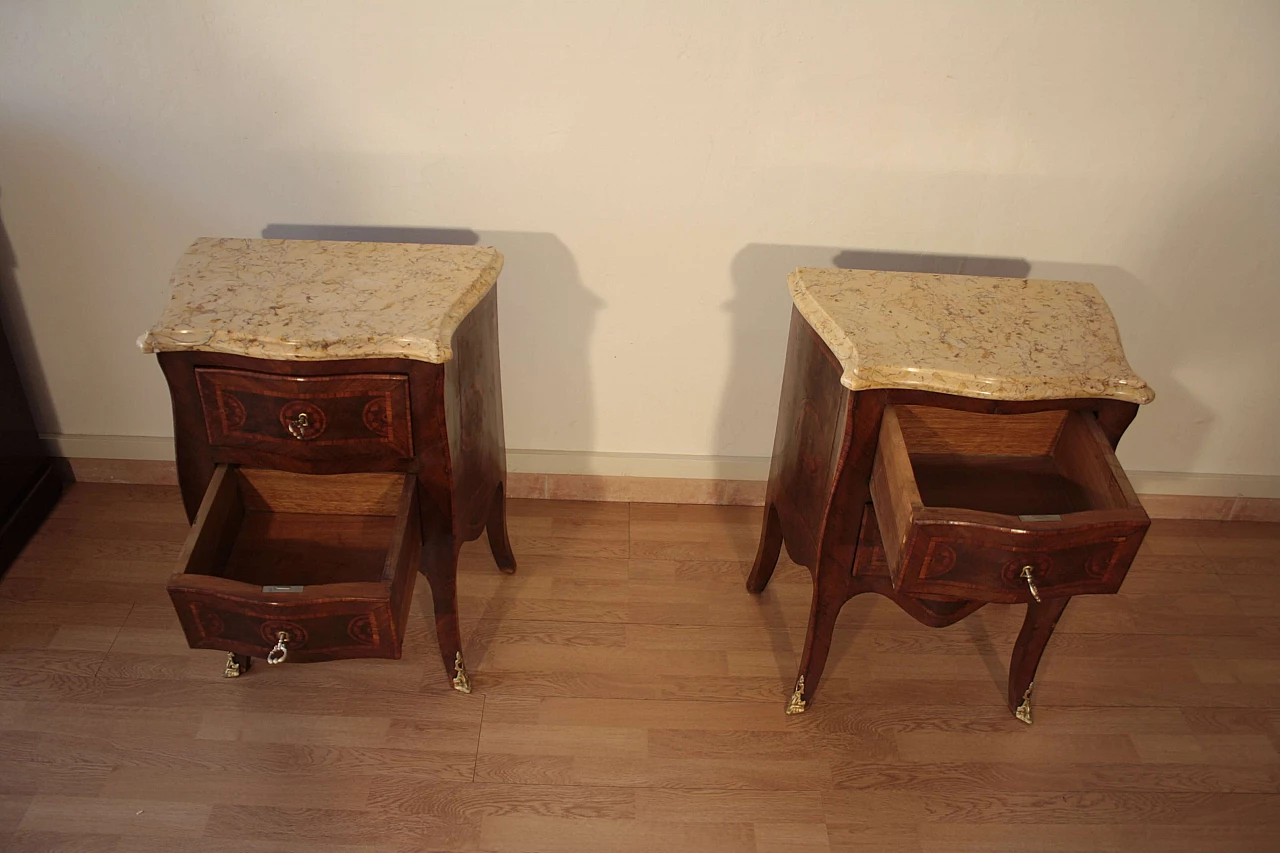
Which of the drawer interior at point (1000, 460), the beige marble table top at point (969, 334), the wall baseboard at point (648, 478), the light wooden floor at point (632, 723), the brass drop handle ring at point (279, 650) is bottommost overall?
the light wooden floor at point (632, 723)

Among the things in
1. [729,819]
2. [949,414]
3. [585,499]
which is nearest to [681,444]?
[585,499]

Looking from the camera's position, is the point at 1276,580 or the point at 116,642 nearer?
the point at 116,642

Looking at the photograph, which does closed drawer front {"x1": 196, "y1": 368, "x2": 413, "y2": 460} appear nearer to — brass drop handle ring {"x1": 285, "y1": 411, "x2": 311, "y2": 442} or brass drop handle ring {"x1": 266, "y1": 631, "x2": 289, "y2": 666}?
brass drop handle ring {"x1": 285, "y1": 411, "x2": 311, "y2": 442}

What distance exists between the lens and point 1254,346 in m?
1.93

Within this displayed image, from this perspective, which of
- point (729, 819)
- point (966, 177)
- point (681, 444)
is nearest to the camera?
point (729, 819)

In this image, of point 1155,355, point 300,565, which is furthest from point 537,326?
point 1155,355

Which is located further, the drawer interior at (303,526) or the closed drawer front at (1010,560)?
the drawer interior at (303,526)

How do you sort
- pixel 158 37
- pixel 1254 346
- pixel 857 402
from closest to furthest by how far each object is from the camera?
pixel 857 402 < pixel 158 37 < pixel 1254 346

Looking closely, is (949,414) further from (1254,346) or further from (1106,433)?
(1254,346)

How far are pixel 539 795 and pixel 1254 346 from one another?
170 cm

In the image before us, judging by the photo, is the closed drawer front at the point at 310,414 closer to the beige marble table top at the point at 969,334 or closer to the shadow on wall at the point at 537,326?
the shadow on wall at the point at 537,326

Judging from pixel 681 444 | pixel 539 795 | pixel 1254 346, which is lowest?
pixel 539 795

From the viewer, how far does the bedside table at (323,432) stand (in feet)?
4.11

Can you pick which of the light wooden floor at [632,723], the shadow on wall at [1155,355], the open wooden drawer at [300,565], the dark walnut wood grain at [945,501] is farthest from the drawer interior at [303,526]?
the shadow on wall at [1155,355]
